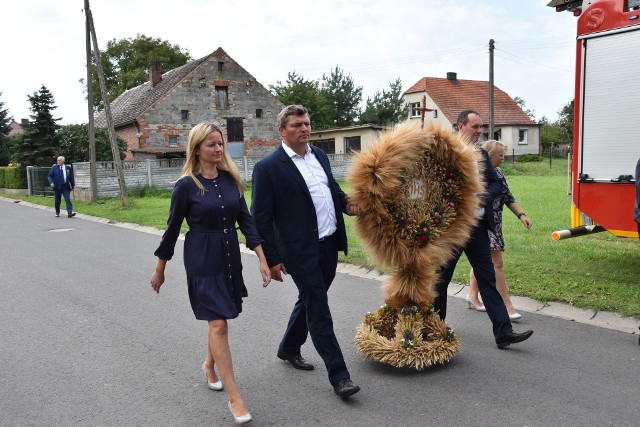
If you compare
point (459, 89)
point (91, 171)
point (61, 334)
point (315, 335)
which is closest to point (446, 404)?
point (315, 335)

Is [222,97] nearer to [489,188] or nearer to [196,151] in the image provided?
[489,188]

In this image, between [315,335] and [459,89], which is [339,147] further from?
[315,335]

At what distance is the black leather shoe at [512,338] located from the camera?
490cm

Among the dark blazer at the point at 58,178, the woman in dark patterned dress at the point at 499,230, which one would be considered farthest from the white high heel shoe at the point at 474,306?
the dark blazer at the point at 58,178

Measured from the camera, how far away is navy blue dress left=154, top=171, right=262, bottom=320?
393cm

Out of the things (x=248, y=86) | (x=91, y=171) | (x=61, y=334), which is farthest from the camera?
(x=248, y=86)

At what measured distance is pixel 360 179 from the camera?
444 centimetres

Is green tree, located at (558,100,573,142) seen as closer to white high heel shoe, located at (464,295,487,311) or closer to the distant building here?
the distant building

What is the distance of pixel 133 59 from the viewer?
61.2m

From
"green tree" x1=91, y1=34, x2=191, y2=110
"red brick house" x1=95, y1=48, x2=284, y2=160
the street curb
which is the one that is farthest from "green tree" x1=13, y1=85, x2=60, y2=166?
the street curb

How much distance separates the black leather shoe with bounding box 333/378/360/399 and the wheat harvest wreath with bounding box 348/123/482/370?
0.56 m

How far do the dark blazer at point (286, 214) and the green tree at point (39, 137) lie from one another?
35.6 metres

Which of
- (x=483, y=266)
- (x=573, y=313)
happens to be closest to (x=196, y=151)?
(x=483, y=266)

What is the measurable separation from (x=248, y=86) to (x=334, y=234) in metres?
41.5
